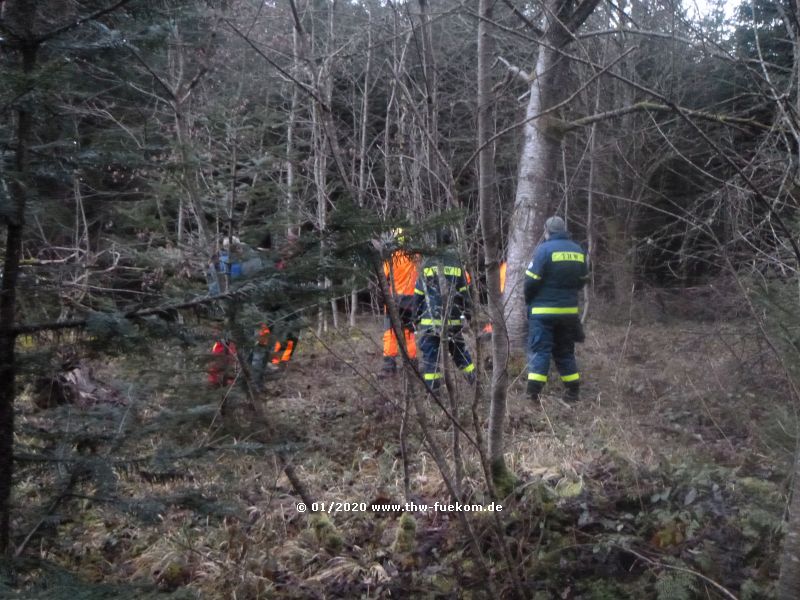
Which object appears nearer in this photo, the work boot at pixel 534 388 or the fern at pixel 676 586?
the fern at pixel 676 586

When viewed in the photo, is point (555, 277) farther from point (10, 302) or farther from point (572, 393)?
point (10, 302)

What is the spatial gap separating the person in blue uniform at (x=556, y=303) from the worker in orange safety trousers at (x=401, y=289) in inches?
63.2

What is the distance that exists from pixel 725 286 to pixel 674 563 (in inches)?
279

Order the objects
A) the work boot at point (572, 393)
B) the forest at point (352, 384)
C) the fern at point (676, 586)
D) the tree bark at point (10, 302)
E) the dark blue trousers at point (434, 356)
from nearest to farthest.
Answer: the tree bark at point (10, 302)
the forest at point (352, 384)
the fern at point (676, 586)
the dark blue trousers at point (434, 356)
the work boot at point (572, 393)

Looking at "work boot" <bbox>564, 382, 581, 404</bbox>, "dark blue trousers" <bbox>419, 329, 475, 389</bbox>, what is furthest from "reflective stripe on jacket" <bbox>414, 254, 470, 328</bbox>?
"work boot" <bbox>564, 382, 581, 404</bbox>

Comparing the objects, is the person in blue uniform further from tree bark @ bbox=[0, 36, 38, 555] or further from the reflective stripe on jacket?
tree bark @ bbox=[0, 36, 38, 555]

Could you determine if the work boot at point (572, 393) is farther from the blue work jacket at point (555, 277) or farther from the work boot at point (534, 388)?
the blue work jacket at point (555, 277)

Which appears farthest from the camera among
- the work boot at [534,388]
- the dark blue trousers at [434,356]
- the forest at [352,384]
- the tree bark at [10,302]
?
the work boot at [534,388]

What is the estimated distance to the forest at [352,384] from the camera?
2709mm

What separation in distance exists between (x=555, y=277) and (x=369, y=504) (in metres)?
3.55

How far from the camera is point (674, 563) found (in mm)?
3494

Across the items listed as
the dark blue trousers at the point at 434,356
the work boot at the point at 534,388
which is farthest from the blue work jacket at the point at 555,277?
the dark blue trousers at the point at 434,356

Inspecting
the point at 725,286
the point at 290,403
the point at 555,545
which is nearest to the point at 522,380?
the point at 290,403

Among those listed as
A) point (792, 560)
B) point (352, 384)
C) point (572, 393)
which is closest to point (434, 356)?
point (352, 384)
